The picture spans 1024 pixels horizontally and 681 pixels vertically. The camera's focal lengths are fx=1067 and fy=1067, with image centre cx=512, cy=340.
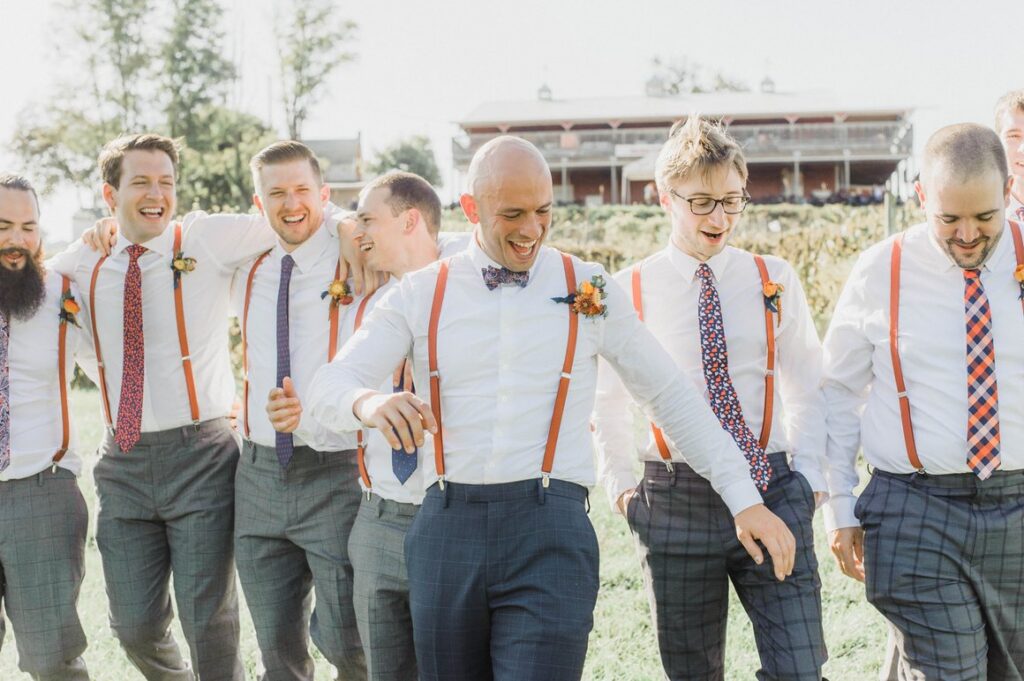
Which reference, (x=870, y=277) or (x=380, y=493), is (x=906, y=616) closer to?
(x=870, y=277)

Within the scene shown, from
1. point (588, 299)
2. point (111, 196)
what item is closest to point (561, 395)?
point (588, 299)

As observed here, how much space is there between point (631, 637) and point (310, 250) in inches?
106

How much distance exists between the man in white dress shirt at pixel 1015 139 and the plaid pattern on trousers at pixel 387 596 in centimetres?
287

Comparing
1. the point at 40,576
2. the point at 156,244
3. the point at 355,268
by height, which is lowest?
the point at 40,576

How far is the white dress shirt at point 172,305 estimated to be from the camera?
4543 millimetres

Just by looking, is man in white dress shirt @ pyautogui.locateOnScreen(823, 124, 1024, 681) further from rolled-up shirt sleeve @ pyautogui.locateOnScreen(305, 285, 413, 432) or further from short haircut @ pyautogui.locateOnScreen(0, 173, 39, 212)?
short haircut @ pyautogui.locateOnScreen(0, 173, 39, 212)

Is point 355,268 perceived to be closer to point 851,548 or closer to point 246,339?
point 246,339

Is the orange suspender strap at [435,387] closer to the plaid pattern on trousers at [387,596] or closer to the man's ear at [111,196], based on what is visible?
the plaid pattern on trousers at [387,596]

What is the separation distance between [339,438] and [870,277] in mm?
2109

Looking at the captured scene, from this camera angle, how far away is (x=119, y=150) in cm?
458

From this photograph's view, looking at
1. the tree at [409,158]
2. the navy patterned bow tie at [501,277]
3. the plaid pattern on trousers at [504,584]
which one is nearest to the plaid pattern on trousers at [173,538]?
the plaid pattern on trousers at [504,584]

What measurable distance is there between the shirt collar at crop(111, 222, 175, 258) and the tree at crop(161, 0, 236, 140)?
36.5 meters

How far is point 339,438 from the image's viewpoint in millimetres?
4270

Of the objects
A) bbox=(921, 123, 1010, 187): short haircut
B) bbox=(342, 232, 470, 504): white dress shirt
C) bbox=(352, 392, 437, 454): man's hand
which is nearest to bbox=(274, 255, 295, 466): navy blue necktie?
bbox=(342, 232, 470, 504): white dress shirt
